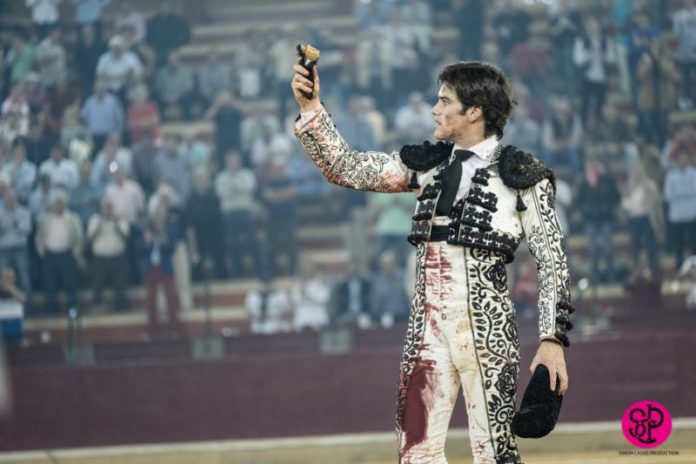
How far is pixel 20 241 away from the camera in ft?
39.3

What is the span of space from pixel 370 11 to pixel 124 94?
2639 mm

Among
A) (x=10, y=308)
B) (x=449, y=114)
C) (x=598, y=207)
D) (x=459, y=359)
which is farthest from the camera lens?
(x=598, y=207)

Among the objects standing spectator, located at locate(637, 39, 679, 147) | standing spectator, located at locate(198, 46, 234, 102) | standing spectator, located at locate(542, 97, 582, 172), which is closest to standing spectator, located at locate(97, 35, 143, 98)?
standing spectator, located at locate(198, 46, 234, 102)

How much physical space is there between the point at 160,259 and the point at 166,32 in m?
2.94

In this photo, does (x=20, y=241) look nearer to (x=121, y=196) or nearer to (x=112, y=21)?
(x=121, y=196)

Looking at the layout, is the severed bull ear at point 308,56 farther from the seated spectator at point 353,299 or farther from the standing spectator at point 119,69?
the standing spectator at point 119,69

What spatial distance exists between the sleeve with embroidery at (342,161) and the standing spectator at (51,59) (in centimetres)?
981

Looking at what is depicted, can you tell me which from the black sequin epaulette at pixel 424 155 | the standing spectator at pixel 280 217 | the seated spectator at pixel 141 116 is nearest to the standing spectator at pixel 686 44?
the standing spectator at pixel 280 217

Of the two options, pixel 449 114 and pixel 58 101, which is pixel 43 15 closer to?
pixel 58 101

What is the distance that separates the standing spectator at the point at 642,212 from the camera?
11.5 m

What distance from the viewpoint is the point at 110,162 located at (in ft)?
40.6

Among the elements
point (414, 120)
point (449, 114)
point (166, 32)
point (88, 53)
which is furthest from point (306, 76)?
point (166, 32)

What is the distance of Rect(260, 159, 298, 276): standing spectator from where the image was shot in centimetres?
1211

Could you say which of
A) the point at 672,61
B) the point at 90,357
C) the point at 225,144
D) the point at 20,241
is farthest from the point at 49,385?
the point at 672,61
